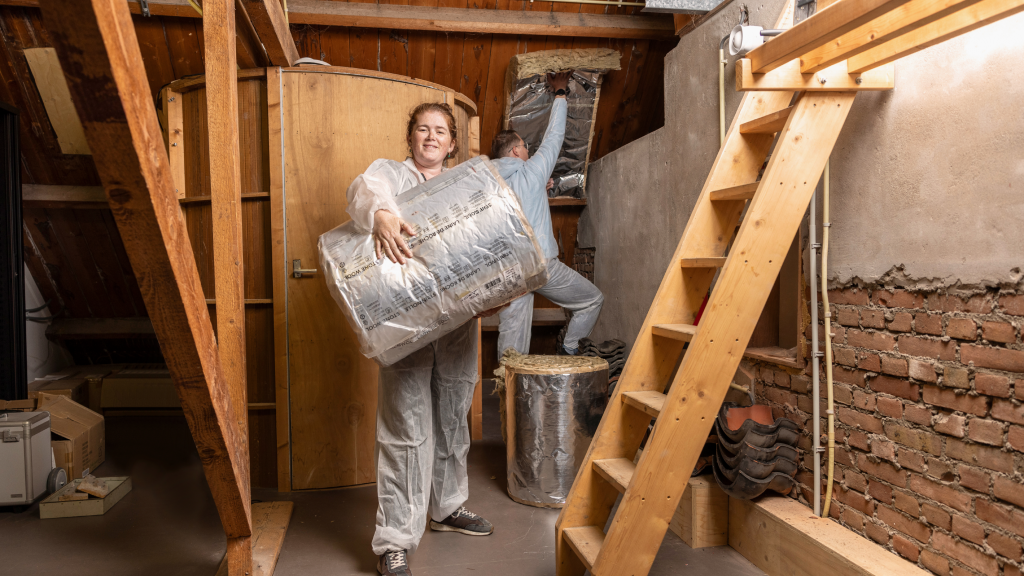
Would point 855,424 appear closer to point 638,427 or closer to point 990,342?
point 990,342

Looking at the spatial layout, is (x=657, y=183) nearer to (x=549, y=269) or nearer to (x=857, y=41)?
(x=549, y=269)

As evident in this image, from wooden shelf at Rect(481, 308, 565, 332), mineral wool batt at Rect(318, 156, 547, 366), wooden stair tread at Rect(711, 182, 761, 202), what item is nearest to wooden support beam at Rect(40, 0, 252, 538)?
mineral wool batt at Rect(318, 156, 547, 366)

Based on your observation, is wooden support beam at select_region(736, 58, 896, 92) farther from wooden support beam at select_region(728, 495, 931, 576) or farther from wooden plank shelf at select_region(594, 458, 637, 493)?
wooden support beam at select_region(728, 495, 931, 576)

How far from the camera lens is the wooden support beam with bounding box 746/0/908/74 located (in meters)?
1.27

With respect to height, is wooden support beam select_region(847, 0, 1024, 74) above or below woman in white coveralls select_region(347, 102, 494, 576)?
above

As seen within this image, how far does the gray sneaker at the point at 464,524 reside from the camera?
7.60 ft

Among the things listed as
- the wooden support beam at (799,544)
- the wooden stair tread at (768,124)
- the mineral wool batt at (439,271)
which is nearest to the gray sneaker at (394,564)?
the mineral wool batt at (439,271)

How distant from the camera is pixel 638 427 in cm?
198

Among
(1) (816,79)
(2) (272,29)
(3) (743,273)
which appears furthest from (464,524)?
(2) (272,29)

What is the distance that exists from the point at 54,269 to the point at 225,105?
3.47 metres

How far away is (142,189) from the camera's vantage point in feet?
3.84

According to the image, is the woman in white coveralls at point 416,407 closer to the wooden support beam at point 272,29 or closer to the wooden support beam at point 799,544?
the wooden support beam at point 272,29

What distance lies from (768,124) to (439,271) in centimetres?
106

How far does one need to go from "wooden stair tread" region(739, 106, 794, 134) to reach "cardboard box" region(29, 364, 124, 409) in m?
4.05
